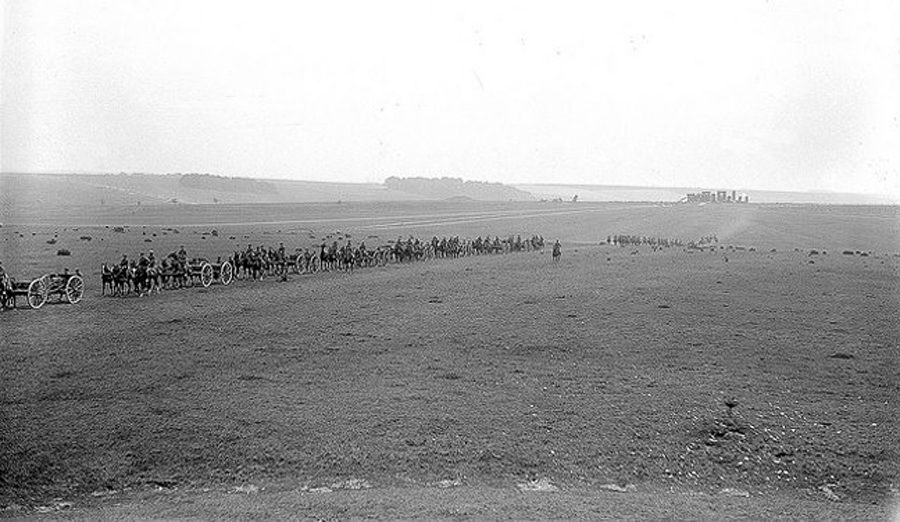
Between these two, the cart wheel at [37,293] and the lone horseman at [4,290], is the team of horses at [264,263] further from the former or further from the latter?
the lone horseman at [4,290]

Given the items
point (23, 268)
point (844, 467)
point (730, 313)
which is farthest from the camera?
point (23, 268)

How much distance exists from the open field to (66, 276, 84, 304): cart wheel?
1.89 feet

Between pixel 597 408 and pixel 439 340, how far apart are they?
7.36 meters

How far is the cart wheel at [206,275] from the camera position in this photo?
3278 centimetres

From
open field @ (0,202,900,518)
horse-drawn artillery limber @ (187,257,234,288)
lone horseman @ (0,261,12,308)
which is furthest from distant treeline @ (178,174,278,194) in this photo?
lone horseman @ (0,261,12,308)

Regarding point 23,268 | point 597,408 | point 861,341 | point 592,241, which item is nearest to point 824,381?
point 861,341

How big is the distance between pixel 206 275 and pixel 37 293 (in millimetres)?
8215

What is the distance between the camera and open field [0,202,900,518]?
14.2m

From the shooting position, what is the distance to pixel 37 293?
25938 millimetres

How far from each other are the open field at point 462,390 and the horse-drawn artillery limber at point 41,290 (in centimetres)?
90

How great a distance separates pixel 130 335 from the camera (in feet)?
73.4

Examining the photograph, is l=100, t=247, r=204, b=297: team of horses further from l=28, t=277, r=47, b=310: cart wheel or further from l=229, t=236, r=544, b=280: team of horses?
l=229, t=236, r=544, b=280: team of horses

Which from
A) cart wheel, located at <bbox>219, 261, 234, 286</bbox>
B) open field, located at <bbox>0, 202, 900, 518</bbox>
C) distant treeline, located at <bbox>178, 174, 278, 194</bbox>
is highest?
distant treeline, located at <bbox>178, 174, 278, 194</bbox>

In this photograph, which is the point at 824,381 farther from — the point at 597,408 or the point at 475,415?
the point at 475,415
